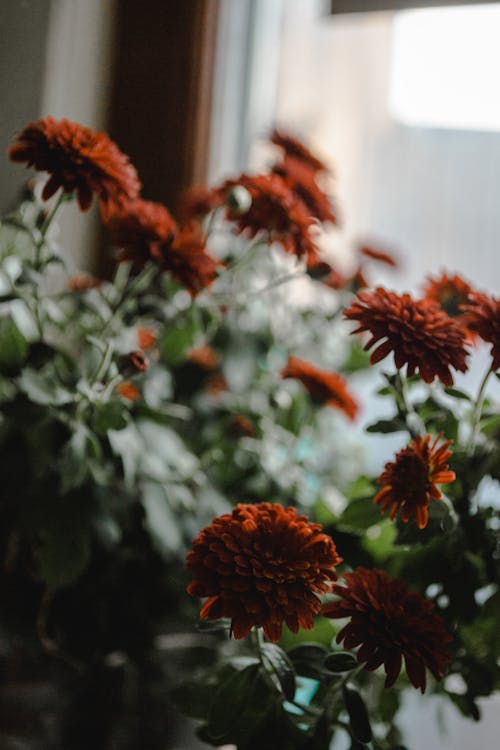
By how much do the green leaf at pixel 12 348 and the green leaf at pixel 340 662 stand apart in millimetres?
380

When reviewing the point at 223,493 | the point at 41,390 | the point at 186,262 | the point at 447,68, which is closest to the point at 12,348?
the point at 41,390

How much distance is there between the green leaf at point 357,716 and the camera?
67 centimetres

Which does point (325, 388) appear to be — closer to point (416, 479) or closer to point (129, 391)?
point (129, 391)

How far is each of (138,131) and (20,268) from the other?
2.69 feet

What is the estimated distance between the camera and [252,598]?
600 mm

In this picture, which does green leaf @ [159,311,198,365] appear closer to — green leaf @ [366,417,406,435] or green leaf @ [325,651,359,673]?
green leaf @ [366,417,406,435]

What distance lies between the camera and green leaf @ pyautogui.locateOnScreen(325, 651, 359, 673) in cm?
66

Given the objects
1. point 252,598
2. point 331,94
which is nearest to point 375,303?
point 252,598

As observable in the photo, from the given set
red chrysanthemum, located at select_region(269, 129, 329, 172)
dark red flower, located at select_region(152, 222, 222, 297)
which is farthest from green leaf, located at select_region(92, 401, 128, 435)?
red chrysanthemum, located at select_region(269, 129, 329, 172)

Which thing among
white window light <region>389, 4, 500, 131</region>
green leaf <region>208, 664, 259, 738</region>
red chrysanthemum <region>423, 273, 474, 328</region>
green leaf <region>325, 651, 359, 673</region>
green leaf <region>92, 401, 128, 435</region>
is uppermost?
white window light <region>389, 4, 500, 131</region>

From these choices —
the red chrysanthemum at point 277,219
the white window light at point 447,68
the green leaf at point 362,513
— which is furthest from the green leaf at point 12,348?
the white window light at point 447,68

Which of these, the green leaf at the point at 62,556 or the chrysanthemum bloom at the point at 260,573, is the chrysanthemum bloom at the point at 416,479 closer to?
the chrysanthemum bloom at the point at 260,573

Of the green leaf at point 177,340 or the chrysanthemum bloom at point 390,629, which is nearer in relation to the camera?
the chrysanthemum bloom at point 390,629

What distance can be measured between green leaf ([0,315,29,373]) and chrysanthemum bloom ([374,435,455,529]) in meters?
0.36
